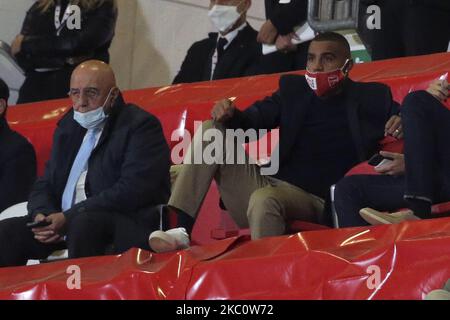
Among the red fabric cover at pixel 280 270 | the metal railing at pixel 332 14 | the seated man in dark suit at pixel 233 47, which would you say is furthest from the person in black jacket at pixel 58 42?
the red fabric cover at pixel 280 270

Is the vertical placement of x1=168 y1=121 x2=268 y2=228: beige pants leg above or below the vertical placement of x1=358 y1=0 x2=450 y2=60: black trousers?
below

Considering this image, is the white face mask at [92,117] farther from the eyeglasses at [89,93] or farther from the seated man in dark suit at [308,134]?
the seated man in dark suit at [308,134]

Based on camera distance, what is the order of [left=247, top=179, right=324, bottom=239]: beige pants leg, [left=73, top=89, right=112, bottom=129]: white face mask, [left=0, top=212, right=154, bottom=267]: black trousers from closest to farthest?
[left=247, top=179, right=324, bottom=239]: beige pants leg, [left=0, top=212, right=154, bottom=267]: black trousers, [left=73, top=89, right=112, bottom=129]: white face mask

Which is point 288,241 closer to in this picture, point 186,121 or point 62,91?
point 186,121

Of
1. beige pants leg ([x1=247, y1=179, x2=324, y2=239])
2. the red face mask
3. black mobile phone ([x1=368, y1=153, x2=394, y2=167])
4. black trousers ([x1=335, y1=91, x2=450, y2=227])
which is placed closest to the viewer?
black trousers ([x1=335, y1=91, x2=450, y2=227])

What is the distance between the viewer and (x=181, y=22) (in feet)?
31.4

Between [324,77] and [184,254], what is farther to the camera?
[324,77]

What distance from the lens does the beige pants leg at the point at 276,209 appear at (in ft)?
17.7

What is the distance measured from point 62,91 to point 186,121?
1248 mm

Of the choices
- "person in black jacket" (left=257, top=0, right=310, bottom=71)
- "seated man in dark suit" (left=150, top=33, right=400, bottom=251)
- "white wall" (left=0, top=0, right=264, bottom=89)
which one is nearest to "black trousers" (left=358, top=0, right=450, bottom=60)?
"person in black jacket" (left=257, top=0, right=310, bottom=71)

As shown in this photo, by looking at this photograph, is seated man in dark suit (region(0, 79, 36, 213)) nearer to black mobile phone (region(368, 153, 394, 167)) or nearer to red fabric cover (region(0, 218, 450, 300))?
red fabric cover (region(0, 218, 450, 300))

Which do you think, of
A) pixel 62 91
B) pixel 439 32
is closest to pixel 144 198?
pixel 439 32

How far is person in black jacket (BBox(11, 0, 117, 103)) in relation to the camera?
25.3ft

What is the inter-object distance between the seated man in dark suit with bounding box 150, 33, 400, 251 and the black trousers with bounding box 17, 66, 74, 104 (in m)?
2.33
